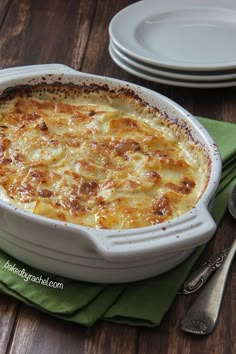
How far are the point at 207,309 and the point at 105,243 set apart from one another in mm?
293

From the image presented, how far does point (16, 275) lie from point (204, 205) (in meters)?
0.46

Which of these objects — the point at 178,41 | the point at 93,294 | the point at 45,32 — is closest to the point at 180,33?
the point at 178,41

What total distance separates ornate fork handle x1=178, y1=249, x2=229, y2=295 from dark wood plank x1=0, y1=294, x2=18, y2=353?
381mm

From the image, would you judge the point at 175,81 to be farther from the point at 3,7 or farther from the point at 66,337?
the point at 66,337

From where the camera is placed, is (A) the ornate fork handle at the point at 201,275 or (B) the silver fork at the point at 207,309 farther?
(A) the ornate fork handle at the point at 201,275

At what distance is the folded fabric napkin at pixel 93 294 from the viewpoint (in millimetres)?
1641

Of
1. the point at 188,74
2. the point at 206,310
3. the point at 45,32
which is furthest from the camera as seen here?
the point at 45,32

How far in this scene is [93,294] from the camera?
1.69 metres

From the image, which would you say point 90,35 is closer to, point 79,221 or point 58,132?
point 58,132

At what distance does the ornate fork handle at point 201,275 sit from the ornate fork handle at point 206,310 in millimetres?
32

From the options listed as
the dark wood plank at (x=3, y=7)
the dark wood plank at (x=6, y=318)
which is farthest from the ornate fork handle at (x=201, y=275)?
the dark wood plank at (x=3, y=7)

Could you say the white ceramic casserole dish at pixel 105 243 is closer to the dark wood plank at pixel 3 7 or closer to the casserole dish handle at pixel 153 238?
the casserole dish handle at pixel 153 238

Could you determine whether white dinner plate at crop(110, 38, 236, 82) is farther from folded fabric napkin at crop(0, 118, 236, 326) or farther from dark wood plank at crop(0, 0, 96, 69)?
folded fabric napkin at crop(0, 118, 236, 326)

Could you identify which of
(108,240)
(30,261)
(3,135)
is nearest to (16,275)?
(30,261)
